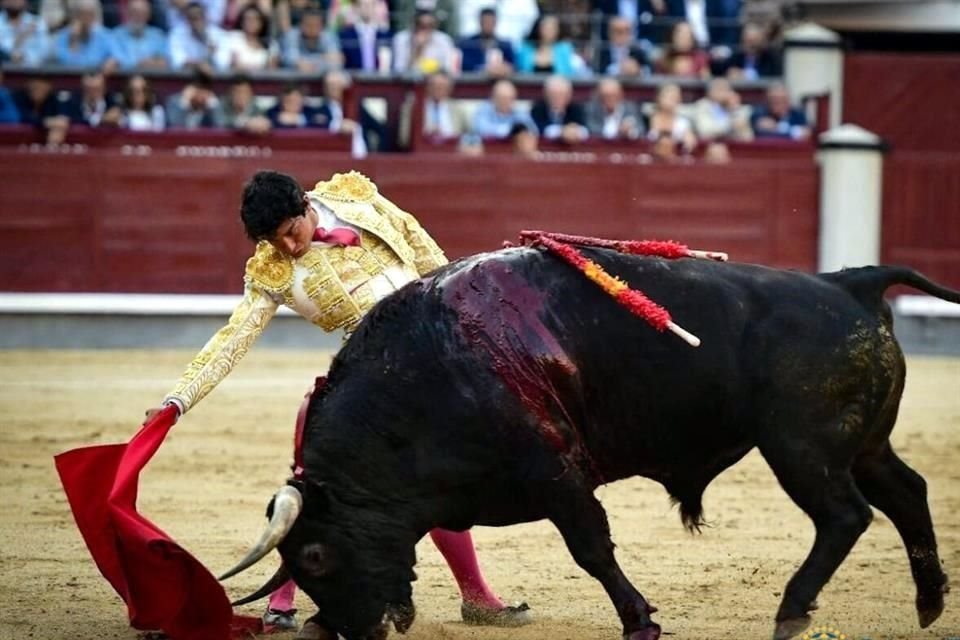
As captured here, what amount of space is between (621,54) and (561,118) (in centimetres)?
83

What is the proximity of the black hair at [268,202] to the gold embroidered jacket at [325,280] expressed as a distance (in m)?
0.20

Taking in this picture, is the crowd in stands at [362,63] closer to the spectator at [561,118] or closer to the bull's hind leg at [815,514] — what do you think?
the spectator at [561,118]

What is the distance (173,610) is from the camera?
4.15 m

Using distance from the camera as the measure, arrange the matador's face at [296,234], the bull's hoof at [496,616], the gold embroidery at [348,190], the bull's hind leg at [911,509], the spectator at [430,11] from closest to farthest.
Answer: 1. the matador's face at [296,234]
2. the bull's hind leg at [911,509]
3. the gold embroidery at [348,190]
4. the bull's hoof at [496,616]
5. the spectator at [430,11]

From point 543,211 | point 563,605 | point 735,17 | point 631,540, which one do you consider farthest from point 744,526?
point 735,17

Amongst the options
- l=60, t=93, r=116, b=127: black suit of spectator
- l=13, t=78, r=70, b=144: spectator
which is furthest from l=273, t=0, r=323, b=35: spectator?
l=13, t=78, r=70, b=144: spectator

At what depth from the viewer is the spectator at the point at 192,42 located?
11094mm

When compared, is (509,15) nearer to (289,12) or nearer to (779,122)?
(289,12)

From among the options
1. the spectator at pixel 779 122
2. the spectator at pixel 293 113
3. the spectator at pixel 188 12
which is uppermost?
the spectator at pixel 188 12

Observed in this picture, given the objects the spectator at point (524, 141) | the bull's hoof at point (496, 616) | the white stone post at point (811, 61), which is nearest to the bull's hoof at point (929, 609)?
the bull's hoof at point (496, 616)

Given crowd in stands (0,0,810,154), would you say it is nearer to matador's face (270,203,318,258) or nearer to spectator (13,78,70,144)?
spectator (13,78,70,144)

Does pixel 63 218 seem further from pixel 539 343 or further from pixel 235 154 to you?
pixel 539 343

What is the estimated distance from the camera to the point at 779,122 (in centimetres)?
1149

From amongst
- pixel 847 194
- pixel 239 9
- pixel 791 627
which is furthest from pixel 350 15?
pixel 791 627
